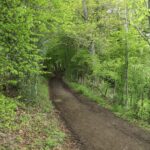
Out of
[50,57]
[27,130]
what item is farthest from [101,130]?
[50,57]

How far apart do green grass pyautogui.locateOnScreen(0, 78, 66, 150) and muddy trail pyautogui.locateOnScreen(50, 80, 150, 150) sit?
93 cm

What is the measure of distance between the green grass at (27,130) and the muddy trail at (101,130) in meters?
0.93

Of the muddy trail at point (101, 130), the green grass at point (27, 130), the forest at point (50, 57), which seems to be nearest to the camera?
the forest at point (50, 57)

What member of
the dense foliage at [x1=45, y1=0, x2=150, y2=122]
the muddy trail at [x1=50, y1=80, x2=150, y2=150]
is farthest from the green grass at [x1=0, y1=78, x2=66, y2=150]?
the dense foliage at [x1=45, y1=0, x2=150, y2=122]

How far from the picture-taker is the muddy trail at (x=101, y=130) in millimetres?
9844

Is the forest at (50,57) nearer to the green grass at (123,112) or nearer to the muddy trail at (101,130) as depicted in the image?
the green grass at (123,112)

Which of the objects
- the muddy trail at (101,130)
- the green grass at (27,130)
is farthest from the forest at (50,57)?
the muddy trail at (101,130)

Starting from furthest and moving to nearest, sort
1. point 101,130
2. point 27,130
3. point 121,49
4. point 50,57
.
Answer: point 121,49 < point 50,57 < point 101,130 < point 27,130

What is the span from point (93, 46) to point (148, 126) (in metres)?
12.3

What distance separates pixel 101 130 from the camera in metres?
11.7

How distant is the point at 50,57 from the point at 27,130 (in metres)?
5.89

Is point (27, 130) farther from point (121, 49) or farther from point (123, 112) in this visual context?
point (121, 49)

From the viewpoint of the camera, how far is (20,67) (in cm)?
656

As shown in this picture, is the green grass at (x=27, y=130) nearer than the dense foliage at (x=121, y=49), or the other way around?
the green grass at (x=27, y=130)
